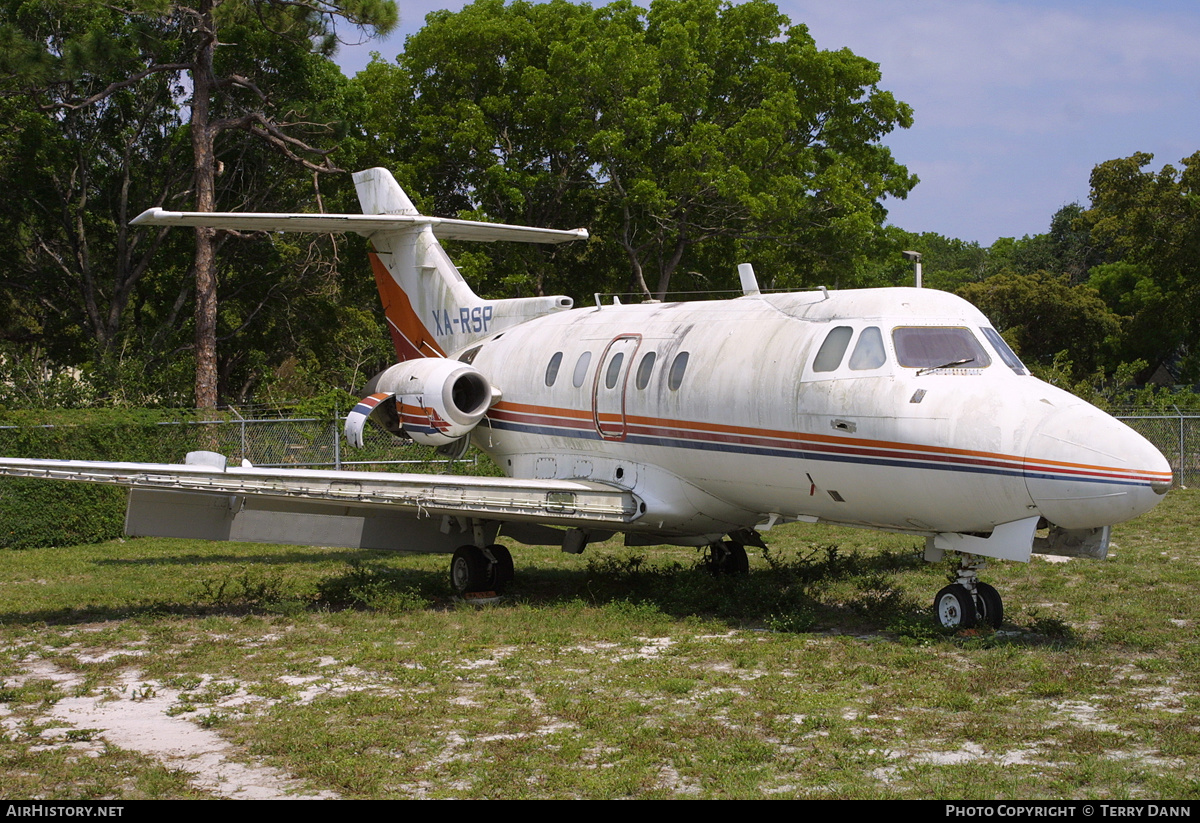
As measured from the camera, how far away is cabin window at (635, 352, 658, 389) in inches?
501

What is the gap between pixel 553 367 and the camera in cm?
1431

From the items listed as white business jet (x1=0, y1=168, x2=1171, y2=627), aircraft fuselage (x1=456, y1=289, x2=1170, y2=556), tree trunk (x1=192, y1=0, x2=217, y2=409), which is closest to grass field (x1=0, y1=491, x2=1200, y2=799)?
white business jet (x1=0, y1=168, x2=1171, y2=627)

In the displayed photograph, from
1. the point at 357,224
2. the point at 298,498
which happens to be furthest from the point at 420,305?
the point at 298,498

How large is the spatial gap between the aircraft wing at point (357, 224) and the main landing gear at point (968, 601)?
8.61 metres

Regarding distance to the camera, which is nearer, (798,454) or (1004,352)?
(1004,352)

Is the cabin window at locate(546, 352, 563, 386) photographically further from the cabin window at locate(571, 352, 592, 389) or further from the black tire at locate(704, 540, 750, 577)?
the black tire at locate(704, 540, 750, 577)

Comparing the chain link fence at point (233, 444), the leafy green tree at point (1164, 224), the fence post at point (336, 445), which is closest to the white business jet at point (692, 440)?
the chain link fence at point (233, 444)

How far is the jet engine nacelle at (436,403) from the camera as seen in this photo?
48.0ft

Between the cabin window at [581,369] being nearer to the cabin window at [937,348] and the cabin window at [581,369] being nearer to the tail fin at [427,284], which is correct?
the tail fin at [427,284]

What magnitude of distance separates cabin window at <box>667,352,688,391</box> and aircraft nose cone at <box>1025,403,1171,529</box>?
4073 mm

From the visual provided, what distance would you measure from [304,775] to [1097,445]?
6.39 m

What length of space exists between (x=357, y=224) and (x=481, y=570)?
566cm

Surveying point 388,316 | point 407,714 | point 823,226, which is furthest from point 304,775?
point 823,226

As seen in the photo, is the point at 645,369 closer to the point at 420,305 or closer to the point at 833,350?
the point at 833,350
